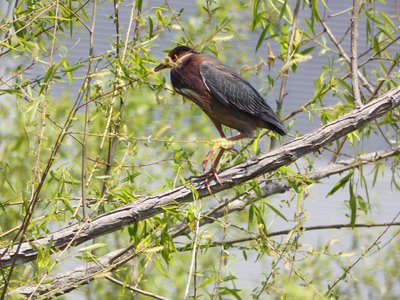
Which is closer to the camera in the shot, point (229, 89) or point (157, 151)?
point (229, 89)

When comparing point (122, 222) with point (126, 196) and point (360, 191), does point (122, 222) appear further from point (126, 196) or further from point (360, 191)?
point (360, 191)

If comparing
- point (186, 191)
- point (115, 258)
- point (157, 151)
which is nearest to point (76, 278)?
point (115, 258)

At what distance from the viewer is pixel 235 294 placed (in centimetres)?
291

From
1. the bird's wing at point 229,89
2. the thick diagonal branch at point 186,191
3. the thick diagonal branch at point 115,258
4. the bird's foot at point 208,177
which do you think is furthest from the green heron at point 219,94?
the thick diagonal branch at point 186,191

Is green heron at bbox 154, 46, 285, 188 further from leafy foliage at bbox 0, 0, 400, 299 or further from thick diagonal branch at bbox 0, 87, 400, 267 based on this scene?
thick diagonal branch at bbox 0, 87, 400, 267

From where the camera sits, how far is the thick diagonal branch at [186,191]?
247 centimetres

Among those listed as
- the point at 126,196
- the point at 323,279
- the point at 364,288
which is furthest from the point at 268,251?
the point at 364,288

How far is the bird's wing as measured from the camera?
3391mm

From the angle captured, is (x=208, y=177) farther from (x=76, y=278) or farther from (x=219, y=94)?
(x=219, y=94)

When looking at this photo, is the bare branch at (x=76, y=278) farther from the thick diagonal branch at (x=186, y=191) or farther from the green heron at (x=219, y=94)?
the green heron at (x=219, y=94)

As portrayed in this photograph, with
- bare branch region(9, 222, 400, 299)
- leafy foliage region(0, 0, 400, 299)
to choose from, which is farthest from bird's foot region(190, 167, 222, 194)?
bare branch region(9, 222, 400, 299)

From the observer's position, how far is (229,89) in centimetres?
344

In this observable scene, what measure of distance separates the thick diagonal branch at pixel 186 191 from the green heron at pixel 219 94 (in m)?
0.74

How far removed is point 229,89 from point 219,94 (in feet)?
0.22
